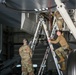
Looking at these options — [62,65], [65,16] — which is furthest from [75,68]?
[62,65]

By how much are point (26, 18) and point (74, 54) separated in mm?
3379

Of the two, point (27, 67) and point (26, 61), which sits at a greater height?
point (26, 61)

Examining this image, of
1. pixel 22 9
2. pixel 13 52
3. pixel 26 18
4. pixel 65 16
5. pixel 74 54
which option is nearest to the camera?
pixel 65 16

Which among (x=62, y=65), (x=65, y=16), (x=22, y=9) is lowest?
(x=62, y=65)

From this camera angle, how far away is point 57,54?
27.7 ft

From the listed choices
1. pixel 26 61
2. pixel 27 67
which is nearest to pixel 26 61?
pixel 26 61

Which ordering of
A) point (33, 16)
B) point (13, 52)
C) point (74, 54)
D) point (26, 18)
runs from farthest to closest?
point (13, 52) → point (33, 16) → point (26, 18) → point (74, 54)

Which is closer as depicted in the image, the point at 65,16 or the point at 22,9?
the point at 65,16

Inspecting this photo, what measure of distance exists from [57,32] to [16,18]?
1347mm

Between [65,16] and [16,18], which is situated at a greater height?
[16,18]

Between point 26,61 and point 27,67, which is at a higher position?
point 26,61

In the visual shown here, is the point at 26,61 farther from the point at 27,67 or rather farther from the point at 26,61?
the point at 27,67

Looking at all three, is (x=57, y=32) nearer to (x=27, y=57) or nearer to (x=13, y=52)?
(x=27, y=57)

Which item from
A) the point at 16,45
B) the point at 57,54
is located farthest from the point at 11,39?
the point at 57,54
